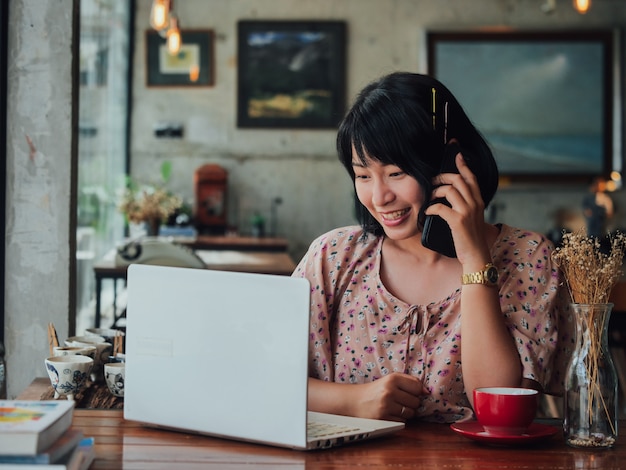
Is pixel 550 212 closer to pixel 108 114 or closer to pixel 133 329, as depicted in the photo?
pixel 108 114

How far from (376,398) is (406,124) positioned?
566 mm

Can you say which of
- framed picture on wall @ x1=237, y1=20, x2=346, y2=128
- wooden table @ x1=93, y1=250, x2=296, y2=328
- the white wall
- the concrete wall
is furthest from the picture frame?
the concrete wall

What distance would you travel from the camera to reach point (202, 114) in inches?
318

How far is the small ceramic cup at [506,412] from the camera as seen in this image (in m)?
1.58

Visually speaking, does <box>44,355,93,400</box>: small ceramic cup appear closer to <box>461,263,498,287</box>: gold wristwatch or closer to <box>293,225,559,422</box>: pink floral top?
<box>293,225,559,422</box>: pink floral top

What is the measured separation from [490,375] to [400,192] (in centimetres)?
42

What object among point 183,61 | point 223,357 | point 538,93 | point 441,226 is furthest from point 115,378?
point 538,93

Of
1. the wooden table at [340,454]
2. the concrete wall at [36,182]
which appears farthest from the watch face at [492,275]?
the concrete wall at [36,182]

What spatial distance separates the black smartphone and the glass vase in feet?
1.36

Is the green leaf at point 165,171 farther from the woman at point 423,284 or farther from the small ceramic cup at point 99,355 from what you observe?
the woman at point 423,284

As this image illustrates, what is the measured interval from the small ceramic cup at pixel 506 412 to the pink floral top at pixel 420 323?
10.0 inches

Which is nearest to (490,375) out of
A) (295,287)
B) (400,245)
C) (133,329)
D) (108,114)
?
(400,245)

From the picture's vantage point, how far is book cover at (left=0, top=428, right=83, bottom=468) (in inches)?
49.2

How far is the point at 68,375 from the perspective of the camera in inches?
73.9
